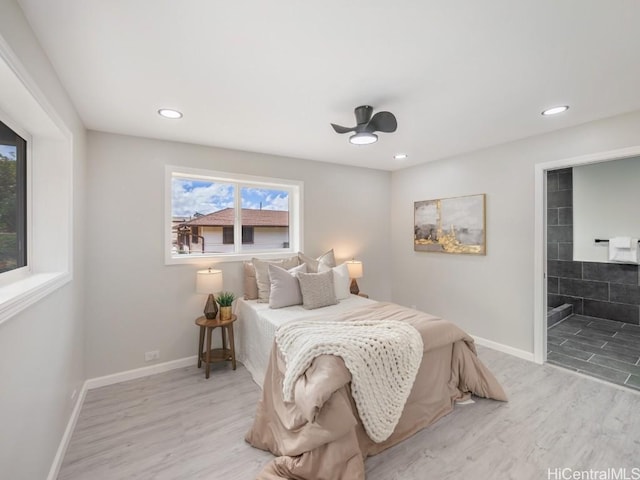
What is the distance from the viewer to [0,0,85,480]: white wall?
1217 mm

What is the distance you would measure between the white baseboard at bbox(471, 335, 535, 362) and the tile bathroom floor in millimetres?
206

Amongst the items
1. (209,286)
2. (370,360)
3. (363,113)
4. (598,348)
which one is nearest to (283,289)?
(209,286)

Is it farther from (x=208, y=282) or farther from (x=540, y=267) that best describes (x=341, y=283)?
(x=540, y=267)

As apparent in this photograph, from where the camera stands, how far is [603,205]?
4539 millimetres

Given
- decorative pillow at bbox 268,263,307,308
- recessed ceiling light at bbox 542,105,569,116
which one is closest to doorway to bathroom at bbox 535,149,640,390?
recessed ceiling light at bbox 542,105,569,116

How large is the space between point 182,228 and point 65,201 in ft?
4.44

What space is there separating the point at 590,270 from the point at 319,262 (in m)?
4.34

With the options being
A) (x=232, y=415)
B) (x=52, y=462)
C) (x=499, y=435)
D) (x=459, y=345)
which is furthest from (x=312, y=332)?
(x=52, y=462)

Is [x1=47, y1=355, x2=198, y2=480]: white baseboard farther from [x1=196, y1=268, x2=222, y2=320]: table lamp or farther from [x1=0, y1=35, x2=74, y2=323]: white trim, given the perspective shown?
[x1=0, y1=35, x2=74, y2=323]: white trim

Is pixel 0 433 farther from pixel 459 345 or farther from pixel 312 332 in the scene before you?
pixel 459 345

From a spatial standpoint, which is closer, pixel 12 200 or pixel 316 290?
pixel 12 200

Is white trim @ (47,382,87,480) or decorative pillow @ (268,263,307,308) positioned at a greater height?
decorative pillow @ (268,263,307,308)

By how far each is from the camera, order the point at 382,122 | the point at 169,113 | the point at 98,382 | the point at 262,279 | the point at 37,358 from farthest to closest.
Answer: the point at 262,279
the point at 98,382
the point at 169,113
the point at 382,122
the point at 37,358

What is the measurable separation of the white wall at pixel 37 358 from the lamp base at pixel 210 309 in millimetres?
1078
